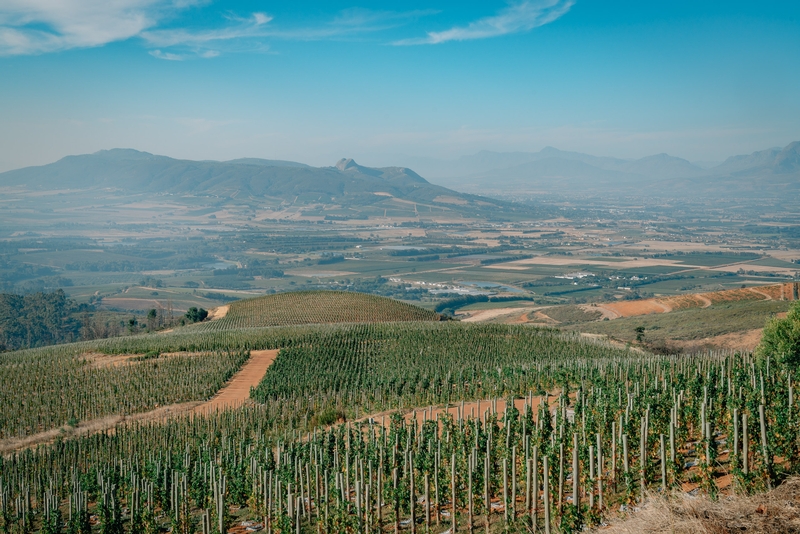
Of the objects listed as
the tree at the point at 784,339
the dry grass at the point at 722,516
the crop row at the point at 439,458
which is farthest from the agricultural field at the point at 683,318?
the dry grass at the point at 722,516

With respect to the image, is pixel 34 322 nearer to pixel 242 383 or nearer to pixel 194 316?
pixel 194 316

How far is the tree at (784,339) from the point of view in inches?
991

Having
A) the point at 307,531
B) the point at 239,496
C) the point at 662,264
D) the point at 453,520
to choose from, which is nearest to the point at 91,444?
the point at 239,496

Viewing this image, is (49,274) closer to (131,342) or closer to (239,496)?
(131,342)

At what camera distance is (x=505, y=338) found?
144 feet

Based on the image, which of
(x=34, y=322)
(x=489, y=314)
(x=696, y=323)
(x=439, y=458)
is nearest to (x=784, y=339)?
(x=439, y=458)

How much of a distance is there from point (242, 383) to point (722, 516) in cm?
2922

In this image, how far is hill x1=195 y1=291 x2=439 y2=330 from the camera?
63.7m

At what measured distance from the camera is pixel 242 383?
3444 cm

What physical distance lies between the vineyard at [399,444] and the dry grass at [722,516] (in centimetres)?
120

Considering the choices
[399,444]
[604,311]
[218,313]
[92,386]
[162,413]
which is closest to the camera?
[399,444]

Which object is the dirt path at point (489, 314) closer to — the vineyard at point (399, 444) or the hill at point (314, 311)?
the hill at point (314, 311)

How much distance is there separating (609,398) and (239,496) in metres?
9.97

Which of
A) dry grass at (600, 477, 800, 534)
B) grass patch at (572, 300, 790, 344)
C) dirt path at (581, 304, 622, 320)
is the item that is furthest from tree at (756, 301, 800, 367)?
dirt path at (581, 304, 622, 320)
